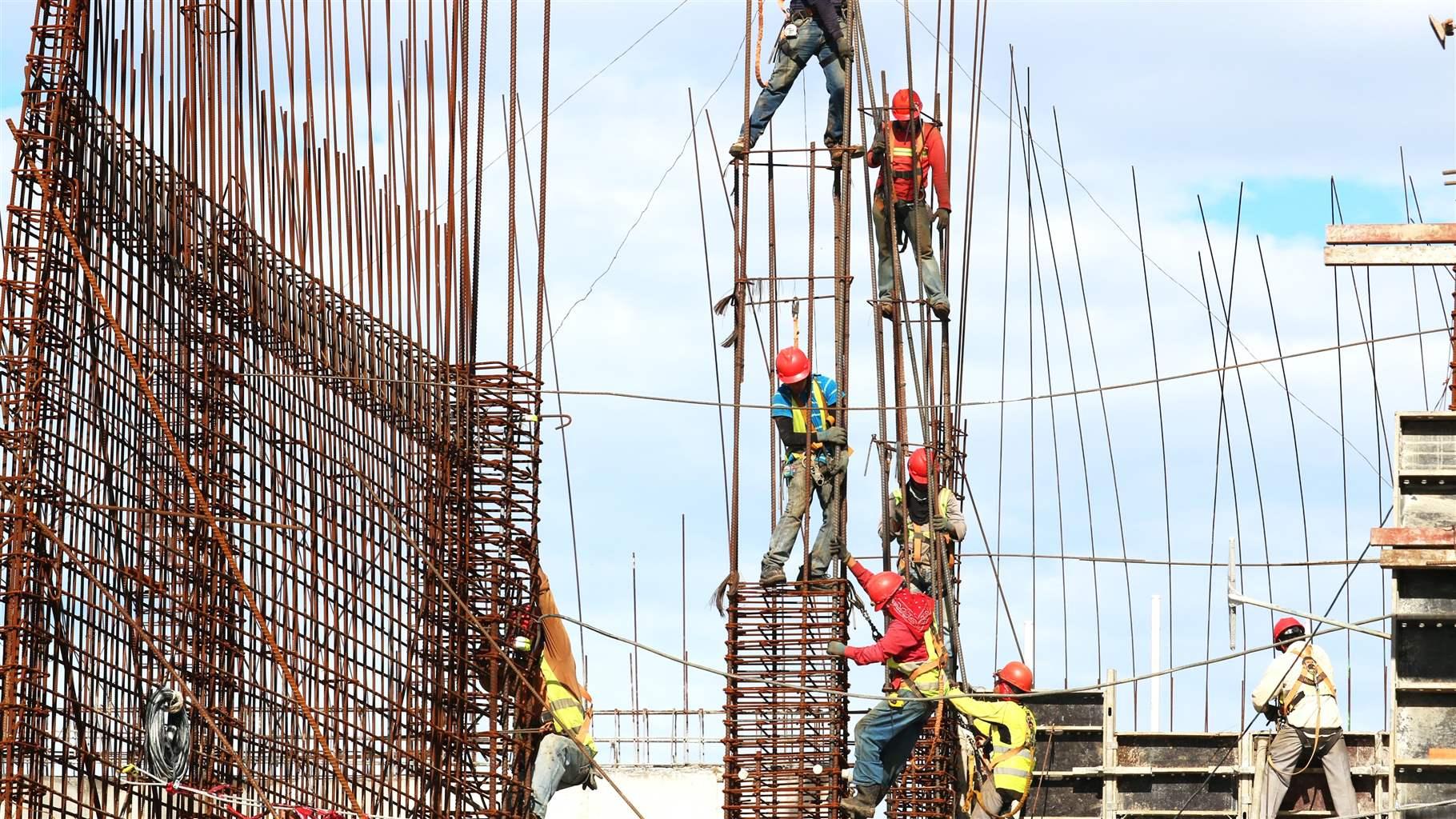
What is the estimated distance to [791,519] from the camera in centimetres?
1900

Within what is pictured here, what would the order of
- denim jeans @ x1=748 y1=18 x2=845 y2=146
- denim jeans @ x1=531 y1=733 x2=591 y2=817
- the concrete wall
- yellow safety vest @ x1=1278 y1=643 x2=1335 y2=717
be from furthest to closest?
the concrete wall < denim jeans @ x1=748 y1=18 x2=845 y2=146 < denim jeans @ x1=531 y1=733 x2=591 y2=817 < yellow safety vest @ x1=1278 y1=643 x2=1335 y2=717

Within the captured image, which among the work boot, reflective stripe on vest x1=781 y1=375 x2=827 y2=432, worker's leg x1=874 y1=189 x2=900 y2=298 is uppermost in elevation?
worker's leg x1=874 y1=189 x2=900 y2=298

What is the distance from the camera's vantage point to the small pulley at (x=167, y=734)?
57.0 ft

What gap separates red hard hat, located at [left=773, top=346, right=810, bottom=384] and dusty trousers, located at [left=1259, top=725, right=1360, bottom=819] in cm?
460

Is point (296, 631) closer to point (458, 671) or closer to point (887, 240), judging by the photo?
point (458, 671)

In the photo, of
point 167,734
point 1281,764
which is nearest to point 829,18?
point 1281,764

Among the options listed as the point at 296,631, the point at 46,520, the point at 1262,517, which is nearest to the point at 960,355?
the point at 1262,517

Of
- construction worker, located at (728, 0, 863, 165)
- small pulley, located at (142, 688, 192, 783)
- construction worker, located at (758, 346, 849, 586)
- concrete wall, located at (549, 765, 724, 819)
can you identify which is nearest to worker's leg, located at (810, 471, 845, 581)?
construction worker, located at (758, 346, 849, 586)

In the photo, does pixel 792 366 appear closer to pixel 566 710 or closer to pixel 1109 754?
pixel 566 710

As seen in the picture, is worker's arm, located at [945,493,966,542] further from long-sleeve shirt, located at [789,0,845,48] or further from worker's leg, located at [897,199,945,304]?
long-sleeve shirt, located at [789,0,845,48]

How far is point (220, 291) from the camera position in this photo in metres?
19.0

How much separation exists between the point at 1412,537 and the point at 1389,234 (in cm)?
180

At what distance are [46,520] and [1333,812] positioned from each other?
10.0 metres

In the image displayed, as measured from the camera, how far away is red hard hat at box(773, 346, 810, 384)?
19016 millimetres
